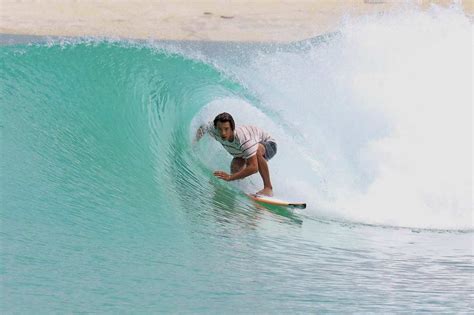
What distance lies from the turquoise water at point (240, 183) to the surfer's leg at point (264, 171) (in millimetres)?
171

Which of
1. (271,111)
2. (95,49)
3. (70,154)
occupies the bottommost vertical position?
(70,154)

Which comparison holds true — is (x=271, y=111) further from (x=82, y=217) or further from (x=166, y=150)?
(x=82, y=217)

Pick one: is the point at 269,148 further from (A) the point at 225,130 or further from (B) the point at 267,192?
(A) the point at 225,130

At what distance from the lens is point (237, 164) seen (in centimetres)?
700

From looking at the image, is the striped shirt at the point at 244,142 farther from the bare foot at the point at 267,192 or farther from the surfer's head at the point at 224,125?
the bare foot at the point at 267,192

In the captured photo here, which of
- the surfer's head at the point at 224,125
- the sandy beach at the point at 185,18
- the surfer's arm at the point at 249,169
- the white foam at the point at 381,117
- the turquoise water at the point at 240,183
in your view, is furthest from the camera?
the sandy beach at the point at 185,18

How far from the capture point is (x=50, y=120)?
28.8 ft

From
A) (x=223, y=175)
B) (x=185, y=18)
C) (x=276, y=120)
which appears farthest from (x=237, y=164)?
(x=185, y=18)

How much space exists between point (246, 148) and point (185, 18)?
52.2 ft

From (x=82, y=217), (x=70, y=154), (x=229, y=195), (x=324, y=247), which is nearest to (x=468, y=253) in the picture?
(x=324, y=247)

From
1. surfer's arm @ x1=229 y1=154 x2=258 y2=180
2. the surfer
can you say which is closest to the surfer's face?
the surfer

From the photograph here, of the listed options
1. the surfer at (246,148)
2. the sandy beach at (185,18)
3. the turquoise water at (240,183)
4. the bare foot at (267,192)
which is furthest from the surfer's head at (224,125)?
the sandy beach at (185,18)

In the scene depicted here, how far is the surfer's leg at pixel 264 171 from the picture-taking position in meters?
6.79

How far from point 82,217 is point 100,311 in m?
1.67
